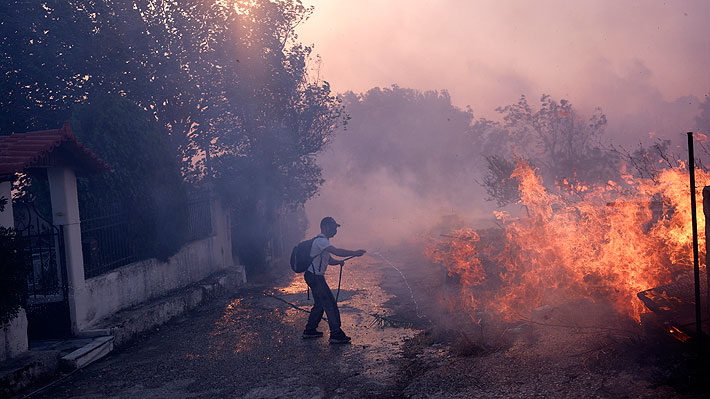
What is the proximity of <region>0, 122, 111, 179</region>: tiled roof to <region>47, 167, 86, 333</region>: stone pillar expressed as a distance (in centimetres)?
37

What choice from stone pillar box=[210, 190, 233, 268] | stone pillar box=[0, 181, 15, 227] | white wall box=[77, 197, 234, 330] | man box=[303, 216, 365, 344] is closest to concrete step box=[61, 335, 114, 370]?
white wall box=[77, 197, 234, 330]

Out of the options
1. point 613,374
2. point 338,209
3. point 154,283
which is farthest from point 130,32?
point 338,209

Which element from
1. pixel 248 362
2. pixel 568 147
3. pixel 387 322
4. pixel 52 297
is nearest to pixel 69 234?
pixel 52 297

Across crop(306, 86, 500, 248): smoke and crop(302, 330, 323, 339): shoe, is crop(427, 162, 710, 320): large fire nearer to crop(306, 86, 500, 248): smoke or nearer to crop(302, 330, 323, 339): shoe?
crop(302, 330, 323, 339): shoe

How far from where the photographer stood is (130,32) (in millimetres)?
15680

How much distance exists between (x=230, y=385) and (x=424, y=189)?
1664 inches

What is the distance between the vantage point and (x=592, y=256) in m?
9.13

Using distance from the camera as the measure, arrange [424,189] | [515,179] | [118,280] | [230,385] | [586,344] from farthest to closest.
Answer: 1. [424,189]
2. [515,179]
3. [118,280]
4. [230,385]
5. [586,344]

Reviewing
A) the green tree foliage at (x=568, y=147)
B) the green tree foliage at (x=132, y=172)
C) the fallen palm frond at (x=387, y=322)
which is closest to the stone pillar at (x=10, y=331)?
the green tree foliage at (x=132, y=172)

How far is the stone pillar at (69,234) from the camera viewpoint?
888cm

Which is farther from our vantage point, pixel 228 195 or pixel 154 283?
pixel 228 195

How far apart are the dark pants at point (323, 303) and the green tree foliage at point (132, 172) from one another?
4.70 m

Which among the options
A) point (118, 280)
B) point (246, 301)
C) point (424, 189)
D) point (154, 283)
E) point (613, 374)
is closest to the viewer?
point (613, 374)

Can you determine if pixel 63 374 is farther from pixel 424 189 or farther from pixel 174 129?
pixel 424 189
